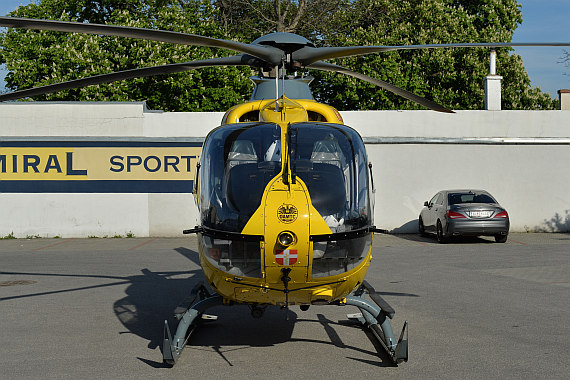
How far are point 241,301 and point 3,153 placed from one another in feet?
56.0

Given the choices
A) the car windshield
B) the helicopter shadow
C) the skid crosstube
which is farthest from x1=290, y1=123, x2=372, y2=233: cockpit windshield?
the car windshield

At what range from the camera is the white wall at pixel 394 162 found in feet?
68.0

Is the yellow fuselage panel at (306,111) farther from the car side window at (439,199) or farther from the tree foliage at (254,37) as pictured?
the tree foliage at (254,37)

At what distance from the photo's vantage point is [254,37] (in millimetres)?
37469

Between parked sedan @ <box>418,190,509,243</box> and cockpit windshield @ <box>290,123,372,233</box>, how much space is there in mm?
11590

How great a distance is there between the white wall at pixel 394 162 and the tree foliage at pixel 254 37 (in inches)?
491

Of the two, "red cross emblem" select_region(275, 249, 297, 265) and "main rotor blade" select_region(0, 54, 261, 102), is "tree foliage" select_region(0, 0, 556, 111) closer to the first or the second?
"main rotor blade" select_region(0, 54, 261, 102)

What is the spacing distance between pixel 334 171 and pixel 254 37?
32.3 meters

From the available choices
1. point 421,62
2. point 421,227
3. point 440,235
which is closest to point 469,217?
point 440,235

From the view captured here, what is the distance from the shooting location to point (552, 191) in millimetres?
21234

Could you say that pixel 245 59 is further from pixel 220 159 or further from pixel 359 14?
pixel 359 14

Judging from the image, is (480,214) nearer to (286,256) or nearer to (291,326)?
(291,326)

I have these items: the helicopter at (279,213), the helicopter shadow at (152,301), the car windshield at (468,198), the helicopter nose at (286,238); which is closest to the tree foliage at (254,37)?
the car windshield at (468,198)

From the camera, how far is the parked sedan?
17578 millimetres
